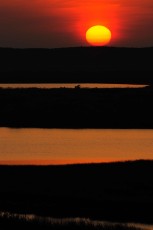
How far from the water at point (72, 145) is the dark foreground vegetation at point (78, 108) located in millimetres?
4221

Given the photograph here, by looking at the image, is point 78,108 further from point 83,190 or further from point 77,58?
point 77,58

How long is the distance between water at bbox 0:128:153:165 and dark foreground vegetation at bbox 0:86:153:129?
4.22 metres

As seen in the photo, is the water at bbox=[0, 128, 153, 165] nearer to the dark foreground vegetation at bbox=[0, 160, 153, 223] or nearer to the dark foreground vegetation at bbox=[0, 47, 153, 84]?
the dark foreground vegetation at bbox=[0, 160, 153, 223]

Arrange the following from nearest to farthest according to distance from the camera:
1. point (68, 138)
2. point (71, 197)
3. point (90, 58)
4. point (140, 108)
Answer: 1. point (71, 197)
2. point (68, 138)
3. point (140, 108)
4. point (90, 58)

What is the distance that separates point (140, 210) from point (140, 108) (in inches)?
1341

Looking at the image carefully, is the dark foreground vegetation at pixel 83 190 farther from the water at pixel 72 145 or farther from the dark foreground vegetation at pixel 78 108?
the dark foreground vegetation at pixel 78 108

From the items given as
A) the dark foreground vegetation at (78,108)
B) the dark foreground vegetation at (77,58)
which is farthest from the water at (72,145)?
the dark foreground vegetation at (77,58)

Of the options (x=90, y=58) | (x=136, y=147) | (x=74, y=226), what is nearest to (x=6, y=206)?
Result: (x=74, y=226)

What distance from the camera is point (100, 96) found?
6331 centimetres

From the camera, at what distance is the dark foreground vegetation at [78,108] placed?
51.0 metres

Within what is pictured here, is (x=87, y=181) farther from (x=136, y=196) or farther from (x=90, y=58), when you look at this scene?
(x=90, y=58)

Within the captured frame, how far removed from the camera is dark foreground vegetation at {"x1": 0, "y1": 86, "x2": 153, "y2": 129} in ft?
167

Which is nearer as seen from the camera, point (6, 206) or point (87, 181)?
point (6, 206)

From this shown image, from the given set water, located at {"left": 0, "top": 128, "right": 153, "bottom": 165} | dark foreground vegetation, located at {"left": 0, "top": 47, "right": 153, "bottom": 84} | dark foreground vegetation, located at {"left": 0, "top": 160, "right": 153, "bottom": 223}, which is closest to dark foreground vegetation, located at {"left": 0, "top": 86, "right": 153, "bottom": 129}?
water, located at {"left": 0, "top": 128, "right": 153, "bottom": 165}
